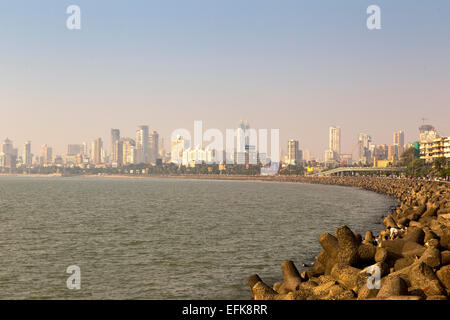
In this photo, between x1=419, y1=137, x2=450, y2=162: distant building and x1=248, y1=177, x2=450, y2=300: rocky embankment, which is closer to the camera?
x1=248, y1=177, x2=450, y2=300: rocky embankment

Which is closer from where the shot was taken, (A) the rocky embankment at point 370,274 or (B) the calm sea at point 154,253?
(A) the rocky embankment at point 370,274

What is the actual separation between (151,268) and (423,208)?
25.3 meters

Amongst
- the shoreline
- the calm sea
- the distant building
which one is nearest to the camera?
the shoreline

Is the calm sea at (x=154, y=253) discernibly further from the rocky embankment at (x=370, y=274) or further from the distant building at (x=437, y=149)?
the distant building at (x=437, y=149)

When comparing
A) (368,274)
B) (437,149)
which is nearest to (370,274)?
(368,274)

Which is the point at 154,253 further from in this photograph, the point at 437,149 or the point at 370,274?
the point at 437,149

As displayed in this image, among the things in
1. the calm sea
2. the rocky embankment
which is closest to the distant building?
the calm sea

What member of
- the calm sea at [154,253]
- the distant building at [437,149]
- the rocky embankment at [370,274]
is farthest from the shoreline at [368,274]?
the distant building at [437,149]

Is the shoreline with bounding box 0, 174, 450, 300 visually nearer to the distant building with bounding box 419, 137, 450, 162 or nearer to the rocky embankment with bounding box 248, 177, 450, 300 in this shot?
the rocky embankment with bounding box 248, 177, 450, 300

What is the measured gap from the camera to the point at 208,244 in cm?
3145
